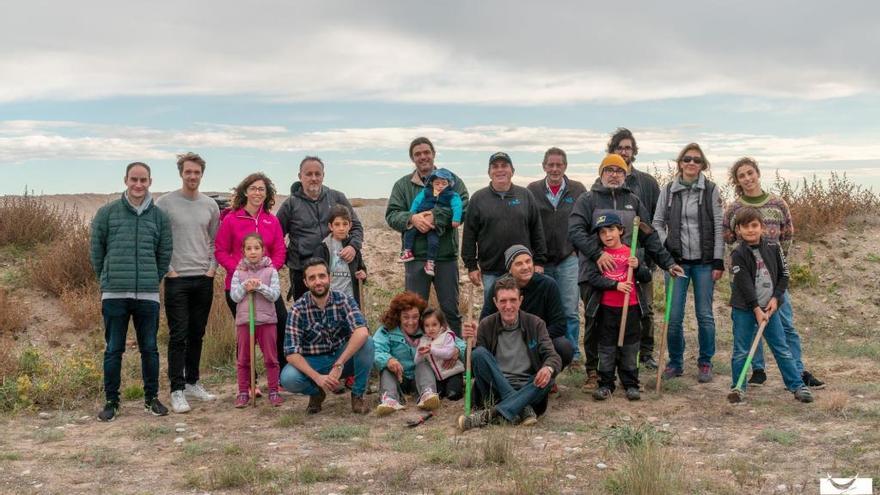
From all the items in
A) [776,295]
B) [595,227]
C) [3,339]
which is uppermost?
[595,227]

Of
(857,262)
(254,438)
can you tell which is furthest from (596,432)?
(857,262)

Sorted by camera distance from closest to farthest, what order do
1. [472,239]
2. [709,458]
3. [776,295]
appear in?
[709,458], [776,295], [472,239]

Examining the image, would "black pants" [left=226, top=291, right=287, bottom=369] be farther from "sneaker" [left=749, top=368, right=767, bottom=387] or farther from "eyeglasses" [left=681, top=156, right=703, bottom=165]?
"sneaker" [left=749, top=368, right=767, bottom=387]

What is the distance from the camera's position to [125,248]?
696cm

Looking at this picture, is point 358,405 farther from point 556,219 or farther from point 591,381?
point 556,219

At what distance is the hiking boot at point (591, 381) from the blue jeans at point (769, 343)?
1211 millimetres

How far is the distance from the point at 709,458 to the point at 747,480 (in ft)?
1.74

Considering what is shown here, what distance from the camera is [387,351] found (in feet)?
24.6

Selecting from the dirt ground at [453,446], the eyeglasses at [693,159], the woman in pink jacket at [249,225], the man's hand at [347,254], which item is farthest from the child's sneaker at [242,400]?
the eyeglasses at [693,159]

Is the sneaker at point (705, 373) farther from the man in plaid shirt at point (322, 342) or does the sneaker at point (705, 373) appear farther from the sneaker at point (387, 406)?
the man in plaid shirt at point (322, 342)

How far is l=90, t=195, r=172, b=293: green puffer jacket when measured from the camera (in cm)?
695

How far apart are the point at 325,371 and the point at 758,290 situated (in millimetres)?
3857

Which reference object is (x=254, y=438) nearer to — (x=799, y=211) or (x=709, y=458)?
(x=709, y=458)

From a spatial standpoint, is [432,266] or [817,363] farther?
[817,363]
